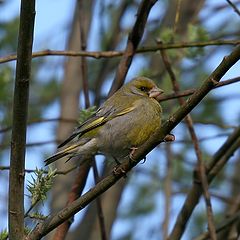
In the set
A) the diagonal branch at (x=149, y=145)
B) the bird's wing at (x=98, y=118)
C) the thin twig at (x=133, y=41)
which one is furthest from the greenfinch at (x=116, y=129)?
the diagonal branch at (x=149, y=145)

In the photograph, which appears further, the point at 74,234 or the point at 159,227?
the point at 159,227

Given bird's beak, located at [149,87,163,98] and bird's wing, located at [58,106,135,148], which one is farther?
bird's beak, located at [149,87,163,98]

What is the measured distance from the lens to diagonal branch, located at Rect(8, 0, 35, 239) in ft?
7.21

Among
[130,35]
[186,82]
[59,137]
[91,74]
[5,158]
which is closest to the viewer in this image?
[130,35]

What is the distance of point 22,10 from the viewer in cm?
217

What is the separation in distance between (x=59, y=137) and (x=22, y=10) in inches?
127

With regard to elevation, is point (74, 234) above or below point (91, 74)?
below

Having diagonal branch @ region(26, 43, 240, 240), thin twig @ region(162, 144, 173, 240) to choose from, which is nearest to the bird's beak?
thin twig @ region(162, 144, 173, 240)

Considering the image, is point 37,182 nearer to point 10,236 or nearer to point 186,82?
point 10,236

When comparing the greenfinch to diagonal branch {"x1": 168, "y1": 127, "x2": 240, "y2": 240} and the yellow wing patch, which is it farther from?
diagonal branch {"x1": 168, "y1": 127, "x2": 240, "y2": 240}

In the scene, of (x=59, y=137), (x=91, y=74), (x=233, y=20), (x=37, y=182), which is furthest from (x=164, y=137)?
(x=233, y=20)

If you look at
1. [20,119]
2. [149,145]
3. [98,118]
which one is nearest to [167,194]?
[98,118]

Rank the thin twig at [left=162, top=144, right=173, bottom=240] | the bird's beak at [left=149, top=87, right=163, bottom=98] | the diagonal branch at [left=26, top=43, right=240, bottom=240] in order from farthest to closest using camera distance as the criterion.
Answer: the thin twig at [left=162, top=144, right=173, bottom=240], the bird's beak at [left=149, top=87, right=163, bottom=98], the diagonal branch at [left=26, top=43, right=240, bottom=240]

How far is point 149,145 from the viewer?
7.80 feet
